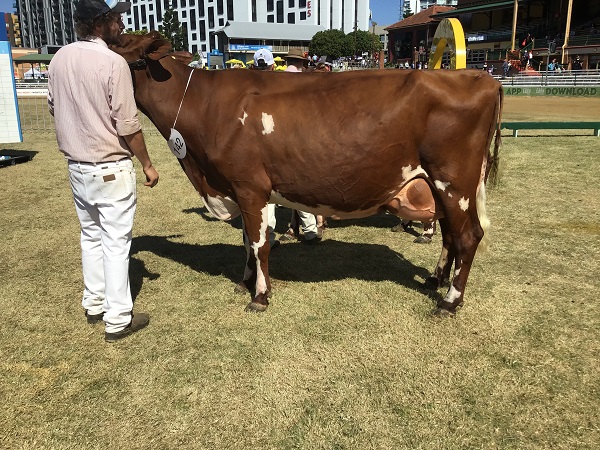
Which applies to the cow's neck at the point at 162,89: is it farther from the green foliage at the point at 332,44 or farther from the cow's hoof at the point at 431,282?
the green foliage at the point at 332,44

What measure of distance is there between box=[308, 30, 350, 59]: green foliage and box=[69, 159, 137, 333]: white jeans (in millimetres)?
87355

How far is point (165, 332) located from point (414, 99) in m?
2.67

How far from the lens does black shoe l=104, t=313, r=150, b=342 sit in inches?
148

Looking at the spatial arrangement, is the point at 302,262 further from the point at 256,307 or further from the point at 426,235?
the point at 426,235

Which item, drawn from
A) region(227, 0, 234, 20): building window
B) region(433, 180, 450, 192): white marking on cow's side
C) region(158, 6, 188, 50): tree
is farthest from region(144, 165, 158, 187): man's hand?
region(227, 0, 234, 20): building window

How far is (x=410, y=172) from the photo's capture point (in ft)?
13.0

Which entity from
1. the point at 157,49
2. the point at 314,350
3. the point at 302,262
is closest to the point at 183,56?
the point at 157,49

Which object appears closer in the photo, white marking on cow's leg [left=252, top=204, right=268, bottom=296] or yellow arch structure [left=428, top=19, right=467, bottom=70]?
white marking on cow's leg [left=252, top=204, right=268, bottom=296]

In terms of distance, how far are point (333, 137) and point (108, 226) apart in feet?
5.95

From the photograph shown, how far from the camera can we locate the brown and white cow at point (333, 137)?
3.79 metres

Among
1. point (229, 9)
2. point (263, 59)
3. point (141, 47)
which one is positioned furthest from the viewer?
point (229, 9)

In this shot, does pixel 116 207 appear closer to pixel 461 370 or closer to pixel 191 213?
pixel 461 370

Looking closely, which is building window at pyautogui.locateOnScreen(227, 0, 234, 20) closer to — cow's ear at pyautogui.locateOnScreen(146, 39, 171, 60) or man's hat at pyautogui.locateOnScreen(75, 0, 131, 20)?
cow's ear at pyautogui.locateOnScreen(146, 39, 171, 60)

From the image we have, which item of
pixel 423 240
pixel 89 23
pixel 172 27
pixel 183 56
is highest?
pixel 172 27
